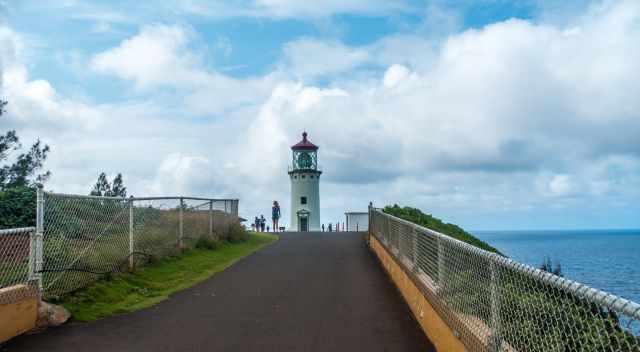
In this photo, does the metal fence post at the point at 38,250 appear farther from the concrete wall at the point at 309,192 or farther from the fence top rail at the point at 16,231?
the concrete wall at the point at 309,192

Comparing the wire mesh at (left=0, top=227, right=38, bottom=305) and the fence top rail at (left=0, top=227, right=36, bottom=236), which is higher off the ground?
the fence top rail at (left=0, top=227, right=36, bottom=236)

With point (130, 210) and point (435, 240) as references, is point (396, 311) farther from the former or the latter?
point (130, 210)

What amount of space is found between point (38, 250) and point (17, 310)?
49.1 inches

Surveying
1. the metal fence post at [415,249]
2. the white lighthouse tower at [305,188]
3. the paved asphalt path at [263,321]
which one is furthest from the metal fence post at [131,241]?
the white lighthouse tower at [305,188]

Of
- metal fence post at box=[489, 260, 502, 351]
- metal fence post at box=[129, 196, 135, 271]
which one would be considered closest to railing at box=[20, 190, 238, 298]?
metal fence post at box=[129, 196, 135, 271]

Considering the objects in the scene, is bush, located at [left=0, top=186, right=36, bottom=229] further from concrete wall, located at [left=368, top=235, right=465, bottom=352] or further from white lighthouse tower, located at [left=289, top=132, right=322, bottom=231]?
white lighthouse tower, located at [left=289, top=132, right=322, bottom=231]

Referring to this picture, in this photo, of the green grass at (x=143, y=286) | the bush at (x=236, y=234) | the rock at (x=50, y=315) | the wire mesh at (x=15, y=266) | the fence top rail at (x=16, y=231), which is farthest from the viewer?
the bush at (x=236, y=234)

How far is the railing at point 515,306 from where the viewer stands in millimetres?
3904

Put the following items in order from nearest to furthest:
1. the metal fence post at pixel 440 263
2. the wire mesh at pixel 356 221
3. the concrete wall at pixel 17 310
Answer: the metal fence post at pixel 440 263, the concrete wall at pixel 17 310, the wire mesh at pixel 356 221

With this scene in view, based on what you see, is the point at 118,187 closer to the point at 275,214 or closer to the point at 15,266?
the point at 275,214

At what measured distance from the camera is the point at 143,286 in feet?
44.4

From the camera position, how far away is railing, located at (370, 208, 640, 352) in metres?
3.90

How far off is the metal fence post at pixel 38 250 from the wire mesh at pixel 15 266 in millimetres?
81

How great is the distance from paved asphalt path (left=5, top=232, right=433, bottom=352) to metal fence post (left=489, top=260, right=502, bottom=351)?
278 centimetres
